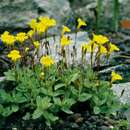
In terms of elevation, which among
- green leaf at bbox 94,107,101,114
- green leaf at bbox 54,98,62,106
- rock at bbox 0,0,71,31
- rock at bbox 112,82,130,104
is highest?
rock at bbox 0,0,71,31

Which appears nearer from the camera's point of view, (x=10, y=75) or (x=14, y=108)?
(x=14, y=108)

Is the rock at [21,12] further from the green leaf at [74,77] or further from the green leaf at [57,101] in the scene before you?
the green leaf at [57,101]

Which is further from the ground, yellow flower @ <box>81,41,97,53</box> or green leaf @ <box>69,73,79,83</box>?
yellow flower @ <box>81,41,97,53</box>

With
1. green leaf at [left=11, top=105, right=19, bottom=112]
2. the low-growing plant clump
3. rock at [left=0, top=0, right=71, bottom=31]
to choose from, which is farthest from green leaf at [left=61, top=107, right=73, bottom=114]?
rock at [left=0, top=0, right=71, bottom=31]

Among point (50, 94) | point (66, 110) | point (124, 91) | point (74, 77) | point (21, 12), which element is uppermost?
point (21, 12)

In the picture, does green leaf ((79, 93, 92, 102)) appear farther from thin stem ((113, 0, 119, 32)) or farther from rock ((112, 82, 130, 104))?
thin stem ((113, 0, 119, 32))

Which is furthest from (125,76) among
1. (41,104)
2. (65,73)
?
(41,104)

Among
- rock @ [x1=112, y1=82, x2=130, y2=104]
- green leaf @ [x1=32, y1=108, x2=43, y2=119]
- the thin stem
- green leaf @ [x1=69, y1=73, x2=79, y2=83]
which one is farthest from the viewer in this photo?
the thin stem

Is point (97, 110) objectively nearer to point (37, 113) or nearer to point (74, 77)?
point (74, 77)

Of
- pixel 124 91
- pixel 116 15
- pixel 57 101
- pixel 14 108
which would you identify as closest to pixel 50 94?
pixel 57 101
